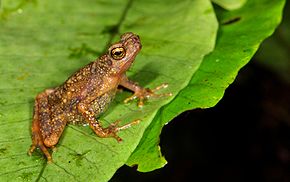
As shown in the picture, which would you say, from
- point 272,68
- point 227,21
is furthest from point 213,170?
point 227,21

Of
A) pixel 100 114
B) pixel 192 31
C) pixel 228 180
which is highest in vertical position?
pixel 192 31

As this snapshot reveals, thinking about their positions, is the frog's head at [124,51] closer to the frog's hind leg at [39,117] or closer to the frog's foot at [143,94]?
the frog's foot at [143,94]

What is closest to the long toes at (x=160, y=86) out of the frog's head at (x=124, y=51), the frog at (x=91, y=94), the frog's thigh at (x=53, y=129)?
the frog at (x=91, y=94)

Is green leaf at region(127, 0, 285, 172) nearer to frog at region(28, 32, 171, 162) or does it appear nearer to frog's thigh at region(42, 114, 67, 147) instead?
frog at region(28, 32, 171, 162)

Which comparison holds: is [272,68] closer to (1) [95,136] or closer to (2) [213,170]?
(2) [213,170]

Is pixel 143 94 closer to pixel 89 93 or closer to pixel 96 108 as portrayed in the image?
pixel 96 108

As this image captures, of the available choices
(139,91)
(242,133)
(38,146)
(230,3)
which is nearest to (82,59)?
(139,91)
